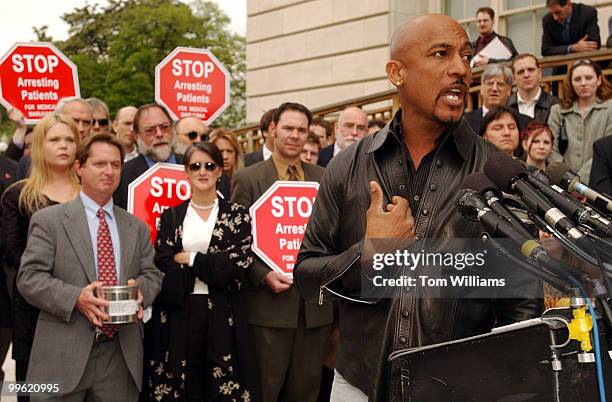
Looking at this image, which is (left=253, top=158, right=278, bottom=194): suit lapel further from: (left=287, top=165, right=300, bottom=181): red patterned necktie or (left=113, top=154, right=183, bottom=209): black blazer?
(left=113, top=154, right=183, bottom=209): black blazer

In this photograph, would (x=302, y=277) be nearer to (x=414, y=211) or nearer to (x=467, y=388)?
(x=414, y=211)

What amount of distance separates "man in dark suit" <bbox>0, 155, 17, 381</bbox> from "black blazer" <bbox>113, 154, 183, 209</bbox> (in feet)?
3.30

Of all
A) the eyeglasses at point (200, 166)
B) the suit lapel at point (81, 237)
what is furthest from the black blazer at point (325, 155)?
the suit lapel at point (81, 237)

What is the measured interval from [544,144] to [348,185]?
406cm

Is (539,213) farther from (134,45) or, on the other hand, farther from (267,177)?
(134,45)

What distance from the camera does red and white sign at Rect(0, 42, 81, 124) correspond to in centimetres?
933

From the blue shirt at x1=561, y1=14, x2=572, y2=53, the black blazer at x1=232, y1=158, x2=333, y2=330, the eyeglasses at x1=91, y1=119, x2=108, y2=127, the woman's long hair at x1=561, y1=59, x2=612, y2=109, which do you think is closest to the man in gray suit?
the black blazer at x1=232, y1=158, x2=333, y2=330

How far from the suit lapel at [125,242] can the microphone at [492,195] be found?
3.99 meters

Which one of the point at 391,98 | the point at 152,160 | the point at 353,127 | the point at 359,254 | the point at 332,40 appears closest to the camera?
the point at 359,254

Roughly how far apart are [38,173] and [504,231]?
501cm

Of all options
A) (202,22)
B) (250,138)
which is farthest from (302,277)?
(202,22)

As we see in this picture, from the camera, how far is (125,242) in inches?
234

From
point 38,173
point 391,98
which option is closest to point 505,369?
point 38,173

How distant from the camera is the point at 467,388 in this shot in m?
2.15
